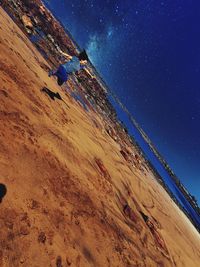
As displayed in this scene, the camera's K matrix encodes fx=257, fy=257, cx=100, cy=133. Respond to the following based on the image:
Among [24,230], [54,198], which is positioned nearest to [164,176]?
[54,198]

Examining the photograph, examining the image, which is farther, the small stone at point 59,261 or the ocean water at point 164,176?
the ocean water at point 164,176

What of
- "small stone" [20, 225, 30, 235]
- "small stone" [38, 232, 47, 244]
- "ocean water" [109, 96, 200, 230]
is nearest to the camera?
"small stone" [20, 225, 30, 235]

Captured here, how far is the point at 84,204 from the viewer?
4.16 meters

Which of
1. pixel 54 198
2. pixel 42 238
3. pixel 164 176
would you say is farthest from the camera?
pixel 164 176

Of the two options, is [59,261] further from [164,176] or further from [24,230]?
[164,176]

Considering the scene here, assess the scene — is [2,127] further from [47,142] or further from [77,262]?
[77,262]

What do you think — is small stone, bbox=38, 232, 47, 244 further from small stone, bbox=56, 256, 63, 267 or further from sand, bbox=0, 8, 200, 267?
small stone, bbox=56, 256, 63, 267

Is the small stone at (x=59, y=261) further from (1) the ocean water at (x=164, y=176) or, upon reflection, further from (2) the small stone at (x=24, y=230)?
(1) the ocean water at (x=164, y=176)

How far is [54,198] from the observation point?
357cm

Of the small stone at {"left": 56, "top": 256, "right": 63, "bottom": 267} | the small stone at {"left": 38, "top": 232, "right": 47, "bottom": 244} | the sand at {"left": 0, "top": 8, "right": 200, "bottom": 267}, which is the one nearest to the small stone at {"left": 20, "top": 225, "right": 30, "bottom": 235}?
the sand at {"left": 0, "top": 8, "right": 200, "bottom": 267}

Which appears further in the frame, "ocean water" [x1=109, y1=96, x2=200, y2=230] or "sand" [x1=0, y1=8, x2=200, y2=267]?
"ocean water" [x1=109, y1=96, x2=200, y2=230]

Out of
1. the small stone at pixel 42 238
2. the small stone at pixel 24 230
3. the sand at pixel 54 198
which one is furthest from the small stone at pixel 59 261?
the small stone at pixel 24 230

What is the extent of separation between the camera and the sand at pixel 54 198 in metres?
2.84

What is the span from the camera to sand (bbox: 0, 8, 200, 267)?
2.84m
